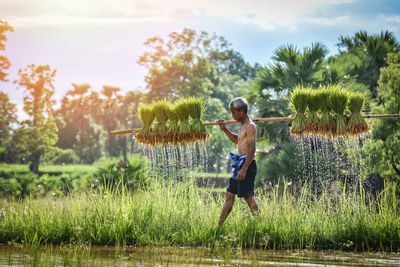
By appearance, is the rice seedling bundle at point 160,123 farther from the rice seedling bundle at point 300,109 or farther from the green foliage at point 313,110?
the green foliage at point 313,110

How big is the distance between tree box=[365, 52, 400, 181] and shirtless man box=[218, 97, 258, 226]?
7222 mm

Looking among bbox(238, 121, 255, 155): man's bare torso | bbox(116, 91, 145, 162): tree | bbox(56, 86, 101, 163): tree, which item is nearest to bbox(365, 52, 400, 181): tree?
bbox(238, 121, 255, 155): man's bare torso

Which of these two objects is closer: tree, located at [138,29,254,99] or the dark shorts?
the dark shorts

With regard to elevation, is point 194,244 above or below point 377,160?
below

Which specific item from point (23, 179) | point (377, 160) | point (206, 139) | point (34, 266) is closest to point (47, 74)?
point (23, 179)

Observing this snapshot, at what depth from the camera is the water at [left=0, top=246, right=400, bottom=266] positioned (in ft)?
18.4

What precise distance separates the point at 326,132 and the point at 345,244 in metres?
2.23

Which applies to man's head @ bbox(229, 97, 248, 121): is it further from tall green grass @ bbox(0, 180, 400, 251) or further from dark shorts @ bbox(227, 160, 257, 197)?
tall green grass @ bbox(0, 180, 400, 251)

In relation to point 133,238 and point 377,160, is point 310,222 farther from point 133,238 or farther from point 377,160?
point 377,160

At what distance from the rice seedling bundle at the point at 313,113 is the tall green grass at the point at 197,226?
4.16 ft

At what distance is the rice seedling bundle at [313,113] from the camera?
8297mm

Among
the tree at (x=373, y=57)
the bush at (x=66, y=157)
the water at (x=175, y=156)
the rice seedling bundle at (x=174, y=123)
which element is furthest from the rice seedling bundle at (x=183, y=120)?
the bush at (x=66, y=157)

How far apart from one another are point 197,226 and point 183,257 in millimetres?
1386

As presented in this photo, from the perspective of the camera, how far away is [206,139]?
841 cm
